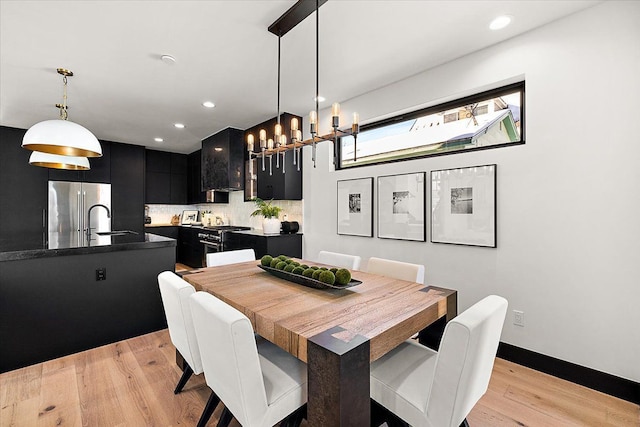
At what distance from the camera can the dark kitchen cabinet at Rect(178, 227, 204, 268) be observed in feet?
17.6

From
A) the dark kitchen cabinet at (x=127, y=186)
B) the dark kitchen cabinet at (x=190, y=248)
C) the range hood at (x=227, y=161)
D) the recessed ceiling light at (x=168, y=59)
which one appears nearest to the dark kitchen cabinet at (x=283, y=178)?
the range hood at (x=227, y=161)

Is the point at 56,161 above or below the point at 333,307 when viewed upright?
above

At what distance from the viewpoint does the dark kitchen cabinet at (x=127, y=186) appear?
5.51 metres

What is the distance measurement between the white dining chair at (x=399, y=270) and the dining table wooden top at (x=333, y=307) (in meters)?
0.21

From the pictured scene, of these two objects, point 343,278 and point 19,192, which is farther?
point 19,192

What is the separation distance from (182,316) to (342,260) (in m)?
1.30

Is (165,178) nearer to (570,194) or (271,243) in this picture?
(271,243)

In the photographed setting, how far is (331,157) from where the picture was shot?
3.77 m

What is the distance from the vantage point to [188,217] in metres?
6.80

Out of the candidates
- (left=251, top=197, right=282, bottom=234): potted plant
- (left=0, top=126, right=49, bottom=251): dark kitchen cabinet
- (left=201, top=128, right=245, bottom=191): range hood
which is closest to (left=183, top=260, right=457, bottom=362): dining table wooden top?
(left=251, top=197, right=282, bottom=234): potted plant

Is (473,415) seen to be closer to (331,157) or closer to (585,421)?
(585,421)

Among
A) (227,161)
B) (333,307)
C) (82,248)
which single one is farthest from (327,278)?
(227,161)

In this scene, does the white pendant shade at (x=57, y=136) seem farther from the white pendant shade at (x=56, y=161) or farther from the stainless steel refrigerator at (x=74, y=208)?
the stainless steel refrigerator at (x=74, y=208)

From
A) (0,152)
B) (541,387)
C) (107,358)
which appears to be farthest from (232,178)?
(541,387)
